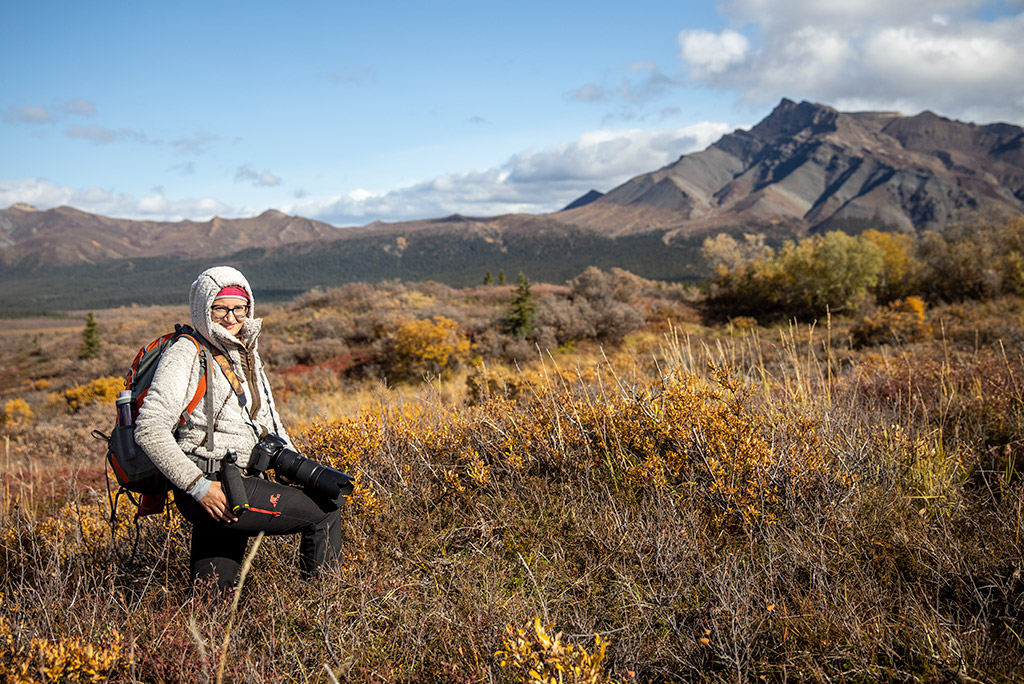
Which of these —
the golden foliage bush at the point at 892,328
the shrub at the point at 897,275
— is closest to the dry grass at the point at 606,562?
the golden foliage bush at the point at 892,328

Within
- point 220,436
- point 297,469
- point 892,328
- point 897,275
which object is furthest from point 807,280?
point 220,436

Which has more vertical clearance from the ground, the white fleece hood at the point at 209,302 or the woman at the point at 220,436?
the white fleece hood at the point at 209,302

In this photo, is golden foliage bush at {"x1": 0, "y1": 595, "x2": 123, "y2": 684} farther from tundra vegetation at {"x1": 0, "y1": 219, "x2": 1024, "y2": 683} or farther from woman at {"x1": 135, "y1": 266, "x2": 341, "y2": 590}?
woman at {"x1": 135, "y1": 266, "x2": 341, "y2": 590}

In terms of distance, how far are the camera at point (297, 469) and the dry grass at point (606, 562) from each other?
34cm

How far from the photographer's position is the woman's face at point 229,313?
211 centimetres

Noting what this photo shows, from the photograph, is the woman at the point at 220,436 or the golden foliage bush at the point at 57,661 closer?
the golden foliage bush at the point at 57,661

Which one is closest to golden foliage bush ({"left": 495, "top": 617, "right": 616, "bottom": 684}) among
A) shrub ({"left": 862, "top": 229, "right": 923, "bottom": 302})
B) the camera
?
the camera

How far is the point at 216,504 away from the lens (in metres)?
1.90

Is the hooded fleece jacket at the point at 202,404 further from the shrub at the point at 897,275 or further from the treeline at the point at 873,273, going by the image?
the shrub at the point at 897,275

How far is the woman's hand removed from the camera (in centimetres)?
188

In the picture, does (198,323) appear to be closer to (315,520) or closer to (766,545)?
(315,520)

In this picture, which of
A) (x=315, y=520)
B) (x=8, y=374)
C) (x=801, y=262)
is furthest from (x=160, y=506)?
(x=8, y=374)

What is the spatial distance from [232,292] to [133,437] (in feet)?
2.09

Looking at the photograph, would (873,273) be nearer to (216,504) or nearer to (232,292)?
(232,292)
